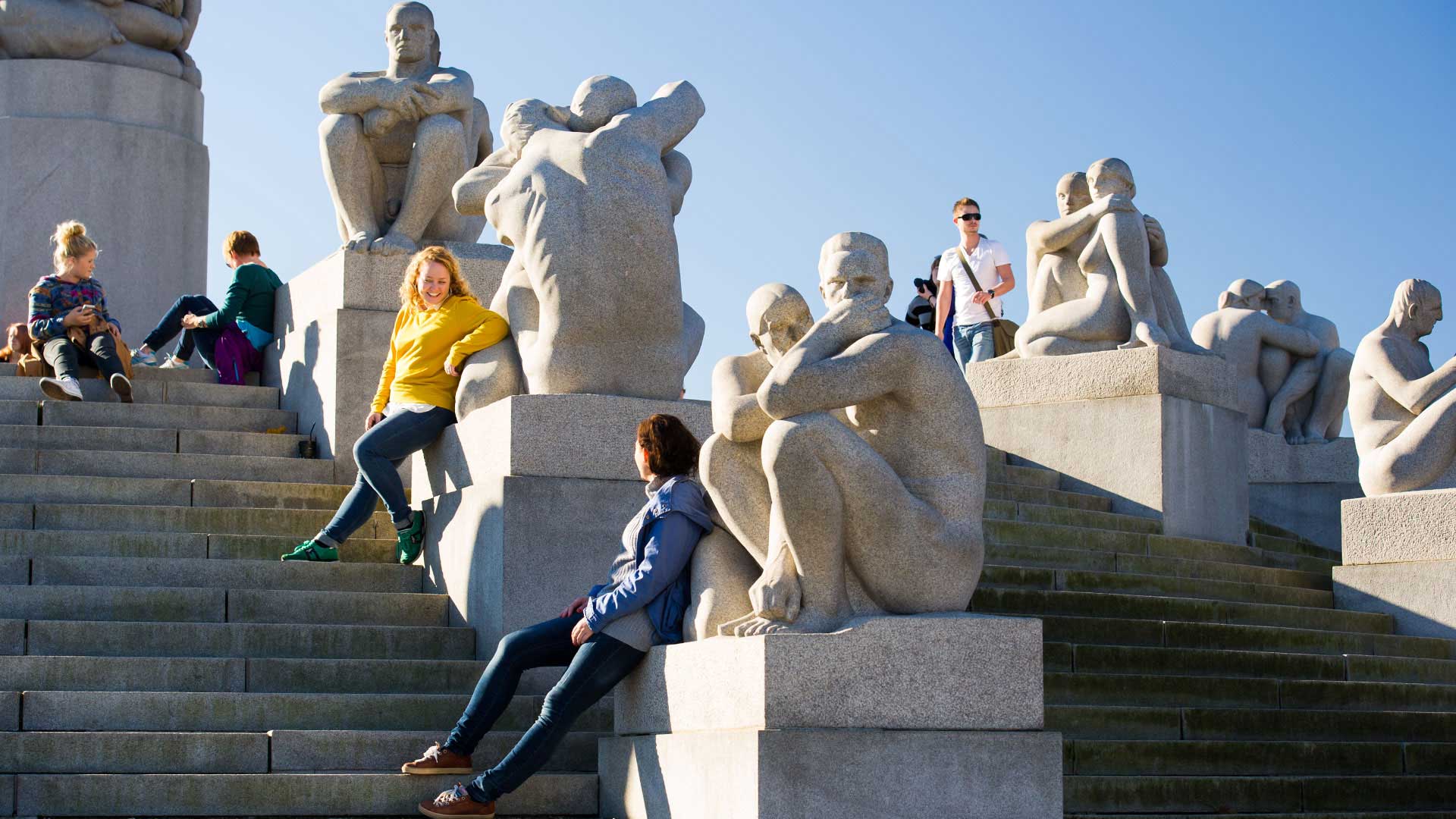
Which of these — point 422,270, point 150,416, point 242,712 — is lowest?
point 242,712

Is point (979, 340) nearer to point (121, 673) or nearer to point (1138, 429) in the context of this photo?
point (1138, 429)

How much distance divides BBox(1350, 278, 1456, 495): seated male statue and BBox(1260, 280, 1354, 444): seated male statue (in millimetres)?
3900

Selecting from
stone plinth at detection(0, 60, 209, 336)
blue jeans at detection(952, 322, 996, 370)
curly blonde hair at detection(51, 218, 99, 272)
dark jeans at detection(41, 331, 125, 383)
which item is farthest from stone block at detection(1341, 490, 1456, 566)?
stone plinth at detection(0, 60, 209, 336)

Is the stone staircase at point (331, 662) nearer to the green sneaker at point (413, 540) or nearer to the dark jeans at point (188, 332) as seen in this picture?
the green sneaker at point (413, 540)

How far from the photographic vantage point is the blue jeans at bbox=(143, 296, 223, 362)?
12.7 meters

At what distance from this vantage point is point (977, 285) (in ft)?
51.8

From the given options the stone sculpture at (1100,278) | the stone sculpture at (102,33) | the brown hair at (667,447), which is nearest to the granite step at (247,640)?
the brown hair at (667,447)

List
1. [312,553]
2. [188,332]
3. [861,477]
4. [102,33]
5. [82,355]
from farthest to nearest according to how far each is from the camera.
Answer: [102,33], [188,332], [82,355], [312,553], [861,477]

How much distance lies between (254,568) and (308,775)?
1934 millimetres

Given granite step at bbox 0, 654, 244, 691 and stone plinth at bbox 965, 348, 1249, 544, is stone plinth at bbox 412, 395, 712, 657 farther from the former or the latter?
stone plinth at bbox 965, 348, 1249, 544

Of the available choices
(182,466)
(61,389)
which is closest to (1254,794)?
(182,466)

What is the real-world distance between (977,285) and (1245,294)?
3.09 metres

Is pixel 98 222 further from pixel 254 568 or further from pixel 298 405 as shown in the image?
pixel 254 568

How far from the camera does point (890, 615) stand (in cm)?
711
